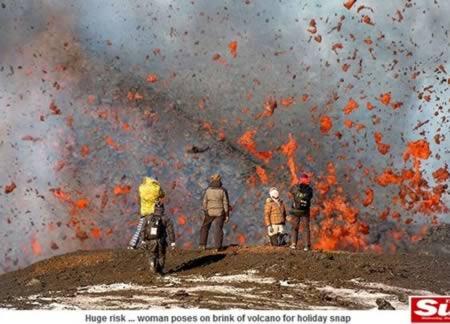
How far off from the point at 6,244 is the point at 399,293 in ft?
66.1

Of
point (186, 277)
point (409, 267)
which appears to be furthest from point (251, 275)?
point (409, 267)

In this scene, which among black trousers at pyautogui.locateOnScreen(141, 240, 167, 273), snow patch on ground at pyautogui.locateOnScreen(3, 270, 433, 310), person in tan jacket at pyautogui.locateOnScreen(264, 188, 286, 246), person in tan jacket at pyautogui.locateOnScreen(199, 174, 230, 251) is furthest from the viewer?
person in tan jacket at pyautogui.locateOnScreen(264, 188, 286, 246)

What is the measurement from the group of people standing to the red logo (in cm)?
663

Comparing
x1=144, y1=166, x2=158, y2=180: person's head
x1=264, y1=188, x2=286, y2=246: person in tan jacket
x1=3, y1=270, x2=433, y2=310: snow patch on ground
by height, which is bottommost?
x1=3, y1=270, x2=433, y2=310: snow patch on ground

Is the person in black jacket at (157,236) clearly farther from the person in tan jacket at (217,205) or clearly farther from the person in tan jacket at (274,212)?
the person in tan jacket at (274,212)

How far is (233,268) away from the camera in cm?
1750

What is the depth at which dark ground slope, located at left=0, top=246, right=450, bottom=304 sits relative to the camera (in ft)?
54.5

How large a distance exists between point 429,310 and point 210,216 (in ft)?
32.3

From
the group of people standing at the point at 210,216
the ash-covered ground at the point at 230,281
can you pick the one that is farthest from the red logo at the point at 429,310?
the group of people standing at the point at 210,216

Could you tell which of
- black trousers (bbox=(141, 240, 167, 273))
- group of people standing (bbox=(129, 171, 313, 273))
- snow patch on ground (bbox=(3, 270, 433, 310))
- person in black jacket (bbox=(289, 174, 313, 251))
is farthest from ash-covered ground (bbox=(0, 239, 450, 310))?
person in black jacket (bbox=(289, 174, 313, 251))

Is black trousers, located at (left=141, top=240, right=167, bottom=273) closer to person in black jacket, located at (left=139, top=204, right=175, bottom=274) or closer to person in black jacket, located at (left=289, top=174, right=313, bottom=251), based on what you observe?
person in black jacket, located at (left=139, top=204, right=175, bottom=274)

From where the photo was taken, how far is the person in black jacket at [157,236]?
16641 millimetres

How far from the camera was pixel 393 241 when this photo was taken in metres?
35.1

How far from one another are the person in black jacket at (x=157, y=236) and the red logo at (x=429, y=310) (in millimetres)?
6665
